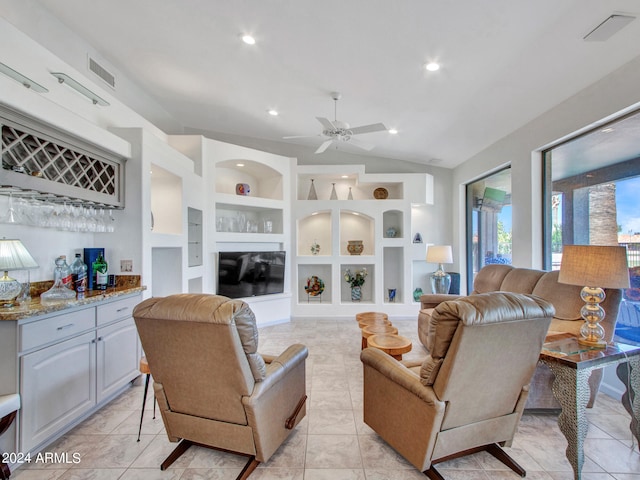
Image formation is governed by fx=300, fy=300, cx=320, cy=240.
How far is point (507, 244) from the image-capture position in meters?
4.38

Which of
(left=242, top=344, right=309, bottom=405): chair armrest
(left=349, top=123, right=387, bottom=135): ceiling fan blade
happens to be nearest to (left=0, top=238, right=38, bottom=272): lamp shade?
(left=242, top=344, right=309, bottom=405): chair armrest

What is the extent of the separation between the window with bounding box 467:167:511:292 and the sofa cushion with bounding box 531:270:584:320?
1.54 meters

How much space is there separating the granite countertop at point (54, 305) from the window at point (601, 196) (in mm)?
4510

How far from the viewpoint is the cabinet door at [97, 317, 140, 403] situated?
2.51 meters

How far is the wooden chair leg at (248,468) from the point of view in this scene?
175 centimetres

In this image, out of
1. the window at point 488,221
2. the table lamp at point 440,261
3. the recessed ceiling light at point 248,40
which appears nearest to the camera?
the recessed ceiling light at point 248,40

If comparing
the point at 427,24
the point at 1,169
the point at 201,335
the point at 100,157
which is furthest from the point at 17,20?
the point at 427,24

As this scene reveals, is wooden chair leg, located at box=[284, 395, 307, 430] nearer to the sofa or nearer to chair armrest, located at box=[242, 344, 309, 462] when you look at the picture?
chair armrest, located at box=[242, 344, 309, 462]

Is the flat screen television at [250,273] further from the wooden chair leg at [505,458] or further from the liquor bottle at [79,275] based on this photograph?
the wooden chair leg at [505,458]

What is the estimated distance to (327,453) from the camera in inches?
79.5

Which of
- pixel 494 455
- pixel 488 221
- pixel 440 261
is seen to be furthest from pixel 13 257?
pixel 488 221

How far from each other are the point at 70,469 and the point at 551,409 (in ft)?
11.7

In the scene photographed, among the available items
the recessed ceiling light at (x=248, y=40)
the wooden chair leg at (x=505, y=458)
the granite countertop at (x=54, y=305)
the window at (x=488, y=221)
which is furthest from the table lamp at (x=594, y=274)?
the granite countertop at (x=54, y=305)

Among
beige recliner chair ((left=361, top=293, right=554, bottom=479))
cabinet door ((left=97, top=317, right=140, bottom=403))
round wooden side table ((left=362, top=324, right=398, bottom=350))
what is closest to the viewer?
beige recliner chair ((left=361, top=293, right=554, bottom=479))
